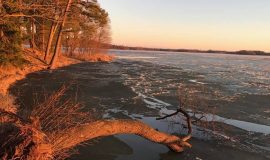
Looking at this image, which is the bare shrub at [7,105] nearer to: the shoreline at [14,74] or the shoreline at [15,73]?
the shoreline at [14,74]

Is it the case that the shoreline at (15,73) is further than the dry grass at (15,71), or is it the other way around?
the dry grass at (15,71)

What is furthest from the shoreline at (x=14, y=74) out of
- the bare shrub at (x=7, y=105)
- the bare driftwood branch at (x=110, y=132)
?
the bare driftwood branch at (x=110, y=132)

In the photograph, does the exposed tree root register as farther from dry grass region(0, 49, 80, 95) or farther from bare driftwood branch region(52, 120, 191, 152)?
dry grass region(0, 49, 80, 95)

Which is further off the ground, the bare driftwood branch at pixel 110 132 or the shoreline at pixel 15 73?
the bare driftwood branch at pixel 110 132

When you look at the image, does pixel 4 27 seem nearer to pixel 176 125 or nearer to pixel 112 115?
pixel 112 115

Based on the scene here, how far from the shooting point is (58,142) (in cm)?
623

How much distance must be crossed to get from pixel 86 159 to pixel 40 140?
2.93 meters

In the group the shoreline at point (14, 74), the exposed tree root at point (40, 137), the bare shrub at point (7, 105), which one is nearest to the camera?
the exposed tree root at point (40, 137)

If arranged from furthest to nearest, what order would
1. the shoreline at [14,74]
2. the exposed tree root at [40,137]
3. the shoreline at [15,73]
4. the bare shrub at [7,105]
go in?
the shoreline at [15,73], the shoreline at [14,74], the bare shrub at [7,105], the exposed tree root at [40,137]

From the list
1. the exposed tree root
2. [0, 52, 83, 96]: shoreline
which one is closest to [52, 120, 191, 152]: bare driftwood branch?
the exposed tree root

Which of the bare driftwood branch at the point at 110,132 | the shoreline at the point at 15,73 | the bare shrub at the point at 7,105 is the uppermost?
the bare driftwood branch at the point at 110,132

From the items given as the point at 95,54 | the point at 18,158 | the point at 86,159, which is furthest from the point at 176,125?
the point at 95,54

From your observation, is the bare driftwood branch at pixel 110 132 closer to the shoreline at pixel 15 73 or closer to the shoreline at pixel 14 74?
the shoreline at pixel 14 74

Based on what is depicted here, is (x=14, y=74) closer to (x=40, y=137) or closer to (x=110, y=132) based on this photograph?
(x=110, y=132)
